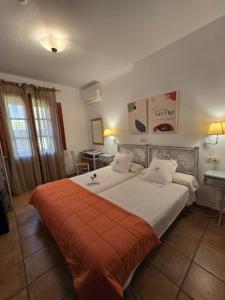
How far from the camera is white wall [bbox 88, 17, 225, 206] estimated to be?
6.52 ft

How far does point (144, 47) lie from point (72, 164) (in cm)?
358

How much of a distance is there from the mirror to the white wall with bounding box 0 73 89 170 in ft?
1.11

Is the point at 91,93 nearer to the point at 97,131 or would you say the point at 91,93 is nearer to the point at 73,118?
the point at 73,118

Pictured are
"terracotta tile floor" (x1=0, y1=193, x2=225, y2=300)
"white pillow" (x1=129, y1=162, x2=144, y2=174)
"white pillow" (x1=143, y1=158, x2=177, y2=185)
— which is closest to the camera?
"terracotta tile floor" (x1=0, y1=193, x2=225, y2=300)

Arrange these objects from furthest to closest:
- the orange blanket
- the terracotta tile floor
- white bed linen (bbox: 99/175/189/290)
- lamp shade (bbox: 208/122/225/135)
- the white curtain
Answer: the white curtain → lamp shade (bbox: 208/122/225/135) → white bed linen (bbox: 99/175/189/290) → the terracotta tile floor → the orange blanket

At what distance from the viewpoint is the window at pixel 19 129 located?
3.13 m

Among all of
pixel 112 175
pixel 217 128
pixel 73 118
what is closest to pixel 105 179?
pixel 112 175

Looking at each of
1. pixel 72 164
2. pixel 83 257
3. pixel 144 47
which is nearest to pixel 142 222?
pixel 83 257

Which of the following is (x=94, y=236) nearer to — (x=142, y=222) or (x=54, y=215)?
(x=142, y=222)

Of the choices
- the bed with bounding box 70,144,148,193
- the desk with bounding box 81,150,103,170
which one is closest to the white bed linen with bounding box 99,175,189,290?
the bed with bounding box 70,144,148,193

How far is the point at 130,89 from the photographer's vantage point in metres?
3.17

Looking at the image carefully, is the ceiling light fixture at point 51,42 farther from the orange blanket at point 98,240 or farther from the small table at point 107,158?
the small table at point 107,158

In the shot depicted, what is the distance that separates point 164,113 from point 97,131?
89.7 inches

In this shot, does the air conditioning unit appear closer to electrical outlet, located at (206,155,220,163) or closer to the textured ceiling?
the textured ceiling
